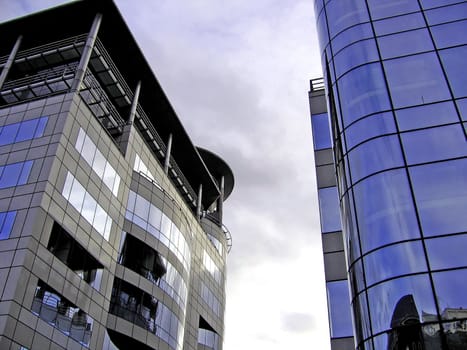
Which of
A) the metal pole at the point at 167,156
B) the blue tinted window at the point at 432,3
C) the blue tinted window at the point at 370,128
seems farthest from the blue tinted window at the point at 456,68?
the metal pole at the point at 167,156

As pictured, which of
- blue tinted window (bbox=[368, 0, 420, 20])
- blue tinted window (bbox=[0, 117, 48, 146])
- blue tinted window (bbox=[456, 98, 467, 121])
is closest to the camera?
blue tinted window (bbox=[456, 98, 467, 121])

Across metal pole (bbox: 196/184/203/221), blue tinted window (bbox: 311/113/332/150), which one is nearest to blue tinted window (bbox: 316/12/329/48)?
blue tinted window (bbox: 311/113/332/150)

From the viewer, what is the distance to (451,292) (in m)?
16.9

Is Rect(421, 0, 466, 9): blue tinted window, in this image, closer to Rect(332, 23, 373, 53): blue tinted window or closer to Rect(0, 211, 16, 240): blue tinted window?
Rect(332, 23, 373, 53): blue tinted window

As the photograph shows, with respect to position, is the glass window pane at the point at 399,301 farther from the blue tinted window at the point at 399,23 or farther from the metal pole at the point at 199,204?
the metal pole at the point at 199,204

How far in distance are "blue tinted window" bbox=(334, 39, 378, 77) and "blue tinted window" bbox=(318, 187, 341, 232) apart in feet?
21.7

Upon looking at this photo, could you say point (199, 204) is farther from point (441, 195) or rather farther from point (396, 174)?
point (441, 195)

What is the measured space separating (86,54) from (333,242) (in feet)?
87.3

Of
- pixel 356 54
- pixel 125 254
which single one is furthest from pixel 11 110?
pixel 356 54

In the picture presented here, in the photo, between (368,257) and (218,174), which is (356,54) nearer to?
(368,257)

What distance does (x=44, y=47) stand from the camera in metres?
45.8

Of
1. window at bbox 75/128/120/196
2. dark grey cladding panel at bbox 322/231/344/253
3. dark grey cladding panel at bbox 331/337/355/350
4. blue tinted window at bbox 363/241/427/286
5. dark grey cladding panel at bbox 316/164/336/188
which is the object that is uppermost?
window at bbox 75/128/120/196

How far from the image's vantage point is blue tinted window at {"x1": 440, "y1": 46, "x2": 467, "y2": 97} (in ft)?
72.1

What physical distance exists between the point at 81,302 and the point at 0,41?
2850cm
